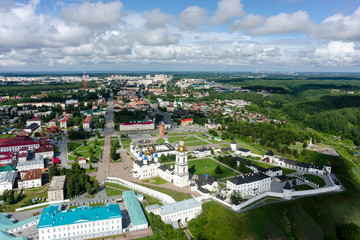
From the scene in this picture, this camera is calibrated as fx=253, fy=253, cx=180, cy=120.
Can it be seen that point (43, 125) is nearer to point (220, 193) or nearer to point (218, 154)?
point (218, 154)

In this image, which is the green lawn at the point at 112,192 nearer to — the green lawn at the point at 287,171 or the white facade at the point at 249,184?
the white facade at the point at 249,184

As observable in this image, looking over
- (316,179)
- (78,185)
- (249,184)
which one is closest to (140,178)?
(78,185)

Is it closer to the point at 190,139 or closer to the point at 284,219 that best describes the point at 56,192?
the point at 284,219

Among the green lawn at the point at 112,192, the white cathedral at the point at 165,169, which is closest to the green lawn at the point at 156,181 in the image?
the white cathedral at the point at 165,169

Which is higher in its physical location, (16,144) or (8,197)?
(16,144)

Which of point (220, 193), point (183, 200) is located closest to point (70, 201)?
point (183, 200)
